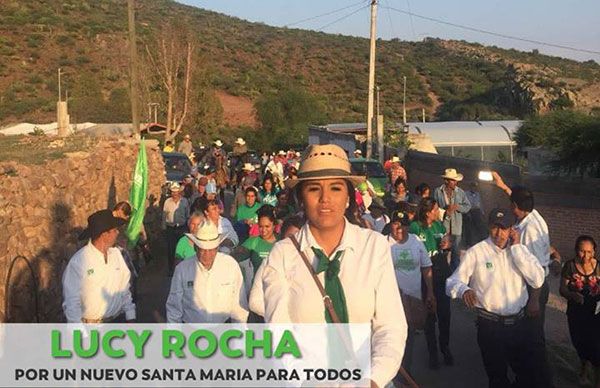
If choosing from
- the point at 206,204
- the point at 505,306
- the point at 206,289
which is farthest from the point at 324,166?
the point at 206,204

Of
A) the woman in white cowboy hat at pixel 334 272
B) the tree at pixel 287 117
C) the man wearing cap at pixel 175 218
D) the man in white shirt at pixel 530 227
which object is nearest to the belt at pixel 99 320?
the woman in white cowboy hat at pixel 334 272

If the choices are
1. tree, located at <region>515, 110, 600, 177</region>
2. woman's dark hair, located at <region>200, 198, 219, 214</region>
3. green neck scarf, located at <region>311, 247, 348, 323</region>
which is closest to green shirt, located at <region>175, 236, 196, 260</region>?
woman's dark hair, located at <region>200, 198, 219, 214</region>

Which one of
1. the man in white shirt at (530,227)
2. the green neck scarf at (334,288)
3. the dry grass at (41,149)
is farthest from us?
the dry grass at (41,149)

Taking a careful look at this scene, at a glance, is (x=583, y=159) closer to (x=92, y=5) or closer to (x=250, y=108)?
(x=250, y=108)

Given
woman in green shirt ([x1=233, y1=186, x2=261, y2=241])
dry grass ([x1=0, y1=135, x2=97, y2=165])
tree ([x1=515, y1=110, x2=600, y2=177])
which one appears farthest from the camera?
tree ([x1=515, y1=110, x2=600, y2=177])

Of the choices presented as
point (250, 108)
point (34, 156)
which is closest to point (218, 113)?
point (250, 108)

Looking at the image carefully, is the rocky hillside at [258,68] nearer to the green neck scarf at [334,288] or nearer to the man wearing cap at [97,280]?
the man wearing cap at [97,280]

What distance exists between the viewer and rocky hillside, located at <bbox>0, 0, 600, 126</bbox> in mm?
51000

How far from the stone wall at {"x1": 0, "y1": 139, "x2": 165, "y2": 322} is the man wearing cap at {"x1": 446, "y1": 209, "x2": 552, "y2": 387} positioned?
13.9 ft

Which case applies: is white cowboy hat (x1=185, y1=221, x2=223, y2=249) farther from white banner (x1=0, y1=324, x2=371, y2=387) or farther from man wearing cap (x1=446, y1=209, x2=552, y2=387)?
man wearing cap (x1=446, y1=209, x2=552, y2=387)

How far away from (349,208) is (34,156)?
310 inches

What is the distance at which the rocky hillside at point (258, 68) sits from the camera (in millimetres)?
51000

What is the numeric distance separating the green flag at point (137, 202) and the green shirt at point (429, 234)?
4.91 metres

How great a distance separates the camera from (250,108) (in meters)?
70.0
